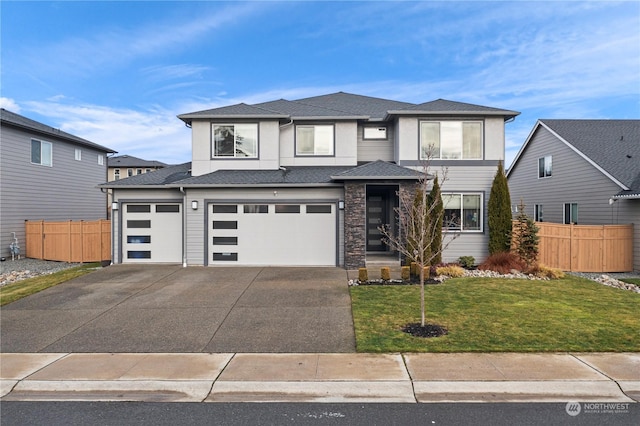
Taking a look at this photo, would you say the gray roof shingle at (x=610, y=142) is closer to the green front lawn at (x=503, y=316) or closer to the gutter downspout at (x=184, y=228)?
the green front lawn at (x=503, y=316)

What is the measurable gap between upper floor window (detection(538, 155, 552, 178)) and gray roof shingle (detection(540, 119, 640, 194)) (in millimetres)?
1565

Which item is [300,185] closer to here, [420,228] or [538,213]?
[420,228]

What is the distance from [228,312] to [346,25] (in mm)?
14118

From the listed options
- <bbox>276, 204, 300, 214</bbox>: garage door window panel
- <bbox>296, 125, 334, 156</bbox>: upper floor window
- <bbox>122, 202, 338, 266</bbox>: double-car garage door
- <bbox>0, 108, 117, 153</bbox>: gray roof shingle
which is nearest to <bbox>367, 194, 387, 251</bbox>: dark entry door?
<bbox>296, 125, 334, 156</bbox>: upper floor window

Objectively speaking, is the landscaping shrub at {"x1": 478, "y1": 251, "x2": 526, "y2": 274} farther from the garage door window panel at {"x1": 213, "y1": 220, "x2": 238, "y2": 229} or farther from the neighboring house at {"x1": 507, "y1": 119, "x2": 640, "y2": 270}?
the garage door window panel at {"x1": 213, "y1": 220, "x2": 238, "y2": 229}

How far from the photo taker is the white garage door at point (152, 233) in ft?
48.2

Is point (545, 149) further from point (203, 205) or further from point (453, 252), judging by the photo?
point (203, 205)

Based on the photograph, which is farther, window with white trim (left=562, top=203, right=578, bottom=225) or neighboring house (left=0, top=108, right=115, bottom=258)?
window with white trim (left=562, top=203, right=578, bottom=225)

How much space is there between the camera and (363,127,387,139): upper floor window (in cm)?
1644

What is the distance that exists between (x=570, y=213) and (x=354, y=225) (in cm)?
1164

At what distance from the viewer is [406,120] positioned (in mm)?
15094

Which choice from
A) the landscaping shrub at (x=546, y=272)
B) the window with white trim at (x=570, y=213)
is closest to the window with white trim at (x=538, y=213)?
the window with white trim at (x=570, y=213)

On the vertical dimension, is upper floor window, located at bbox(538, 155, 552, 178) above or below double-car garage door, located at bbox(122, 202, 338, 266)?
above

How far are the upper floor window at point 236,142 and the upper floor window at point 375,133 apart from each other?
4675 mm
